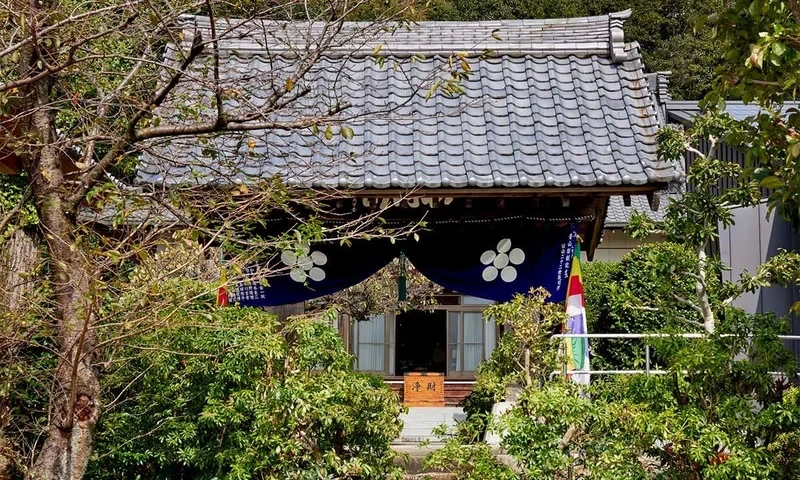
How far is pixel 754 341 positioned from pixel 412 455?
4.04m

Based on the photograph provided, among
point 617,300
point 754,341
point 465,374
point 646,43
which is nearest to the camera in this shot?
point 754,341

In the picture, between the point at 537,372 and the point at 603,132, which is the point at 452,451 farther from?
the point at 603,132

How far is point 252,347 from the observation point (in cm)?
527

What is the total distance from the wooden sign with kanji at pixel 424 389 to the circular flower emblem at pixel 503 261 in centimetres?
929

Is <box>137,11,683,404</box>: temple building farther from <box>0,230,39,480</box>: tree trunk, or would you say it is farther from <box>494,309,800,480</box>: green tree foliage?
<box>494,309,800,480</box>: green tree foliage

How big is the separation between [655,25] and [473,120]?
65.1ft

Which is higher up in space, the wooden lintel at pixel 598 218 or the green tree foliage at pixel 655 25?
the green tree foliage at pixel 655 25

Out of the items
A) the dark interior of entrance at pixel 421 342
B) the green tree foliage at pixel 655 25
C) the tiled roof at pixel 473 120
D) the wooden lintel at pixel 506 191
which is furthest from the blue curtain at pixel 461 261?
the green tree foliage at pixel 655 25

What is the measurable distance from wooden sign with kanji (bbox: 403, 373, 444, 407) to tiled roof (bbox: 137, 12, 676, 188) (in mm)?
9113

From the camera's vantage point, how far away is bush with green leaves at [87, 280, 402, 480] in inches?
204

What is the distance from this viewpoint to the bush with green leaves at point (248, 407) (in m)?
5.17

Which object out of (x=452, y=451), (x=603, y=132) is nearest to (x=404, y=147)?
(x=603, y=132)

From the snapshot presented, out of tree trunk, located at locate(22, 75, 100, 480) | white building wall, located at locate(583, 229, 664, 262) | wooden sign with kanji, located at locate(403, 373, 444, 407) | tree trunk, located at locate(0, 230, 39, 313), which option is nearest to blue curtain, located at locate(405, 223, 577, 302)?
tree trunk, located at locate(0, 230, 39, 313)

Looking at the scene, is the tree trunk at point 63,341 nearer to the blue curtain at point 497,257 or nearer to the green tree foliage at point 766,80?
the blue curtain at point 497,257
